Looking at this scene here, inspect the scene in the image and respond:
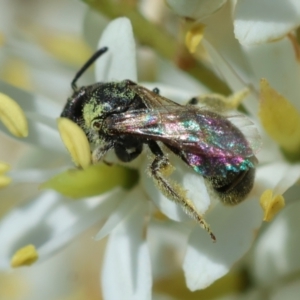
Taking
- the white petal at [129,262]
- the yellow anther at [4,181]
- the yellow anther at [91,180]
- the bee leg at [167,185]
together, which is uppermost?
the bee leg at [167,185]

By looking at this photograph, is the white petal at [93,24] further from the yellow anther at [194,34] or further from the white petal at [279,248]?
the white petal at [279,248]

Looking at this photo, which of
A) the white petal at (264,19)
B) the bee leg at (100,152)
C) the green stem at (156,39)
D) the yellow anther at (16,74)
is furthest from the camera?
the yellow anther at (16,74)

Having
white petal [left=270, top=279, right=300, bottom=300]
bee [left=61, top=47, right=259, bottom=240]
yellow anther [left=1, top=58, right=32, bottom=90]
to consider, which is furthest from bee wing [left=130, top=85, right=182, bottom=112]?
yellow anther [left=1, top=58, right=32, bottom=90]

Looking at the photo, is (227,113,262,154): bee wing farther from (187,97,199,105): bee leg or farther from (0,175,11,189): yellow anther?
(0,175,11,189): yellow anther

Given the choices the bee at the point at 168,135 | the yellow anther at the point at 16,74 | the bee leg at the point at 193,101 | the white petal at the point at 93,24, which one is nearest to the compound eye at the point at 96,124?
the bee at the point at 168,135

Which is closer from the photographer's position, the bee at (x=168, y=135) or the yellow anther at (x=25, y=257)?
the bee at (x=168, y=135)

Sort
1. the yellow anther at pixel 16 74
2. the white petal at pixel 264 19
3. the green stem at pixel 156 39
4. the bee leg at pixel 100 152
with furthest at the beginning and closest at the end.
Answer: the yellow anther at pixel 16 74, the green stem at pixel 156 39, the bee leg at pixel 100 152, the white petal at pixel 264 19

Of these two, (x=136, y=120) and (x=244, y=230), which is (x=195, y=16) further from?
(x=244, y=230)
